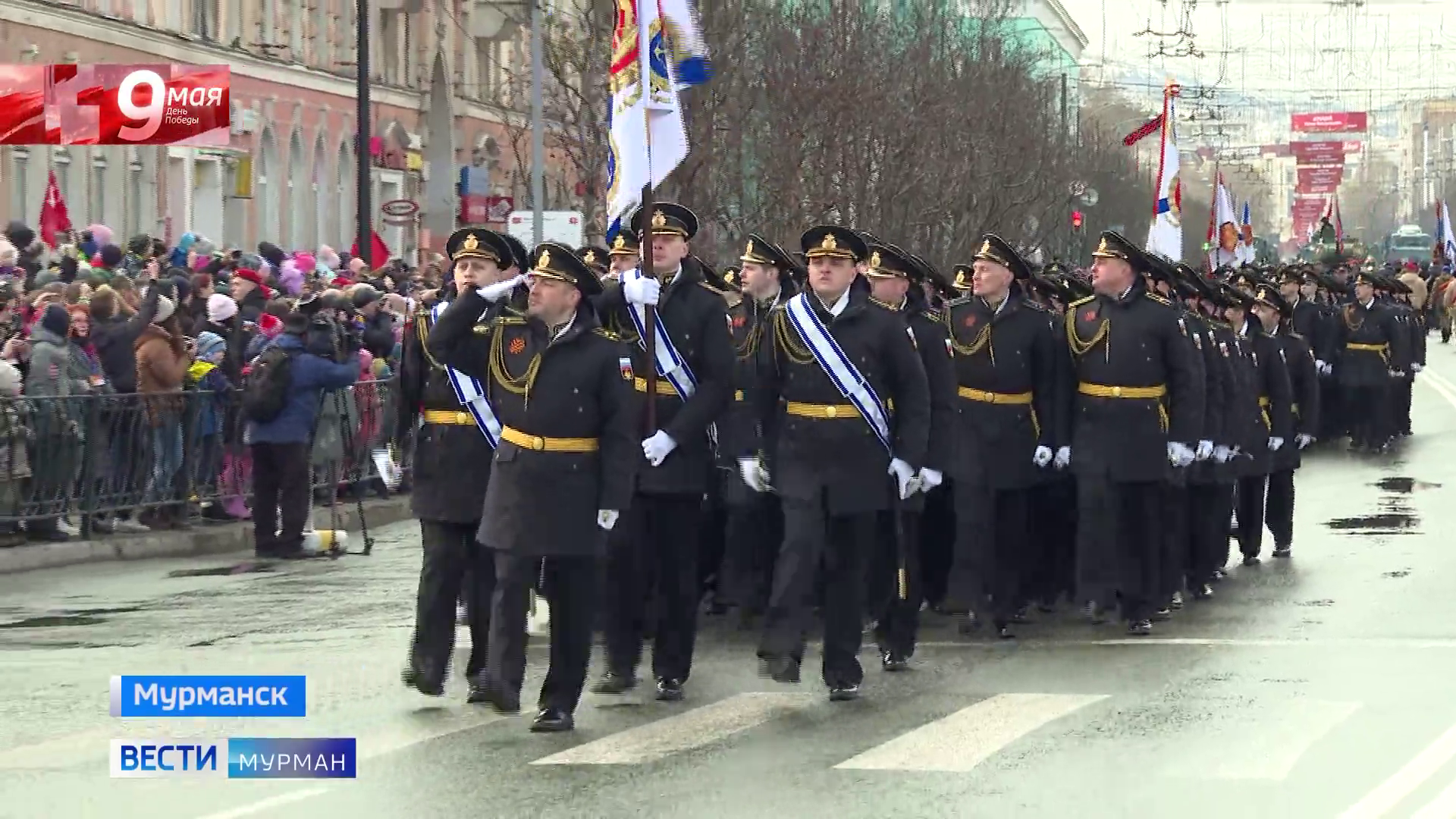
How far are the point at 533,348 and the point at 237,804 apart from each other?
2638 mm

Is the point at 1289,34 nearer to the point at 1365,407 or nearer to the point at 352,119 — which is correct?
the point at 352,119

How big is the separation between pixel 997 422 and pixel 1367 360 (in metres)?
15.7

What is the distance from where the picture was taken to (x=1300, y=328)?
29094mm

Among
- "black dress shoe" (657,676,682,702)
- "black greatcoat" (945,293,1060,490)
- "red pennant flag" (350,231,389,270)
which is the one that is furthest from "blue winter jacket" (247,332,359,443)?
"red pennant flag" (350,231,389,270)

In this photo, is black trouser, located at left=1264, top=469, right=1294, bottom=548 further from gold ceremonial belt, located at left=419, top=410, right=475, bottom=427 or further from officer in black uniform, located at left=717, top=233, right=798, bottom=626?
gold ceremonial belt, located at left=419, top=410, right=475, bottom=427

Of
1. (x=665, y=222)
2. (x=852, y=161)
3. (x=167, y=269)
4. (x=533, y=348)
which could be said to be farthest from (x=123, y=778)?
(x=852, y=161)

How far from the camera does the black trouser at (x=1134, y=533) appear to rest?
14.8 metres

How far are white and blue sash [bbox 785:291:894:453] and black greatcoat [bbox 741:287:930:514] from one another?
25 millimetres

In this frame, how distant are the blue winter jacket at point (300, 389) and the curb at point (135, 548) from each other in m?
1.05

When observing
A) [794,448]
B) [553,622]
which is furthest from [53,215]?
[553,622]

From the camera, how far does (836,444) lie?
12.2 metres

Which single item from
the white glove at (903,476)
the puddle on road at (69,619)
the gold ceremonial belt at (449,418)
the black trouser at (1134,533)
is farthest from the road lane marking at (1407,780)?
the puddle on road at (69,619)

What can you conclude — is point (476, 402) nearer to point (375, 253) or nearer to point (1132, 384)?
point (1132, 384)

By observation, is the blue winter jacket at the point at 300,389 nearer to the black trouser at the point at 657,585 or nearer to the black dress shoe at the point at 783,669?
the black trouser at the point at 657,585
